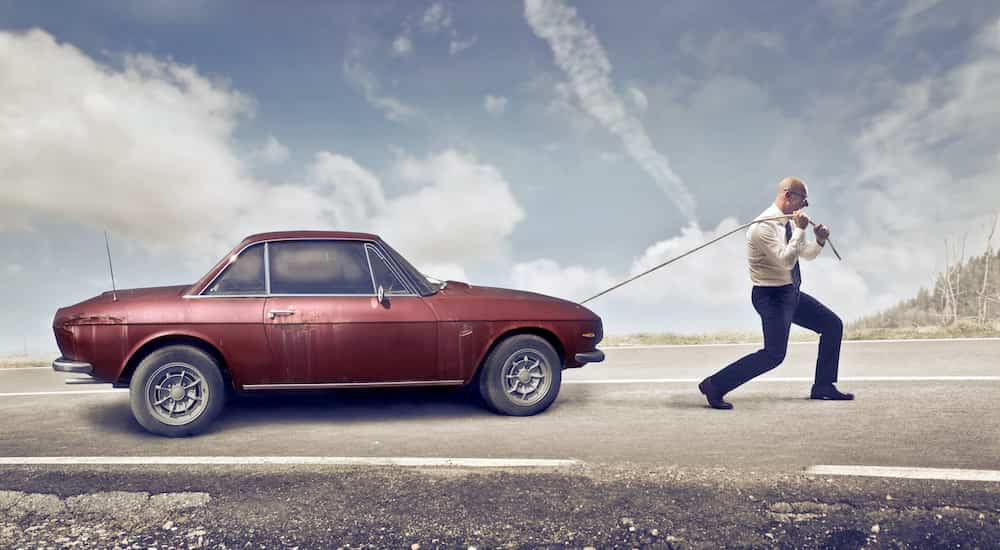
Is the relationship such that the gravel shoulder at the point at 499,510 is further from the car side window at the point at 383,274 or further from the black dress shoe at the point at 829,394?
the black dress shoe at the point at 829,394

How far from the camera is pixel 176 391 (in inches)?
228

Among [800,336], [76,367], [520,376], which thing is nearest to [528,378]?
[520,376]

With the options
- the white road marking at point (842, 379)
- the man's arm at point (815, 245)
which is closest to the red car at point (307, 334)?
the white road marking at point (842, 379)

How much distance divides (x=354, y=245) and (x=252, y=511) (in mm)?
2693

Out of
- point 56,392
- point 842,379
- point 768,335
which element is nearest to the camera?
point 768,335

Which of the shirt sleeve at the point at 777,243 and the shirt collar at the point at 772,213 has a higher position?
the shirt collar at the point at 772,213

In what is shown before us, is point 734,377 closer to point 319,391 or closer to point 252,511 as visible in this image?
point 319,391

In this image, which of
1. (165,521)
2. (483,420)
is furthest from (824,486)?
(165,521)

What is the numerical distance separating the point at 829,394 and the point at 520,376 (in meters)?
3.03

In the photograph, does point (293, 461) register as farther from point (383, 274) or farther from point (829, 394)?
point (829, 394)

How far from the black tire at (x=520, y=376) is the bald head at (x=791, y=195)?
249cm

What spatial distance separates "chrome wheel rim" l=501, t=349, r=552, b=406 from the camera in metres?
6.17

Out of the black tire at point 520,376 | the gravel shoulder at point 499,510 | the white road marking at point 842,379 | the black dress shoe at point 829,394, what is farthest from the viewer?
the white road marking at point 842,379

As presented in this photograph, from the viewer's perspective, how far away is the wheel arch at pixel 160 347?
582 cm
